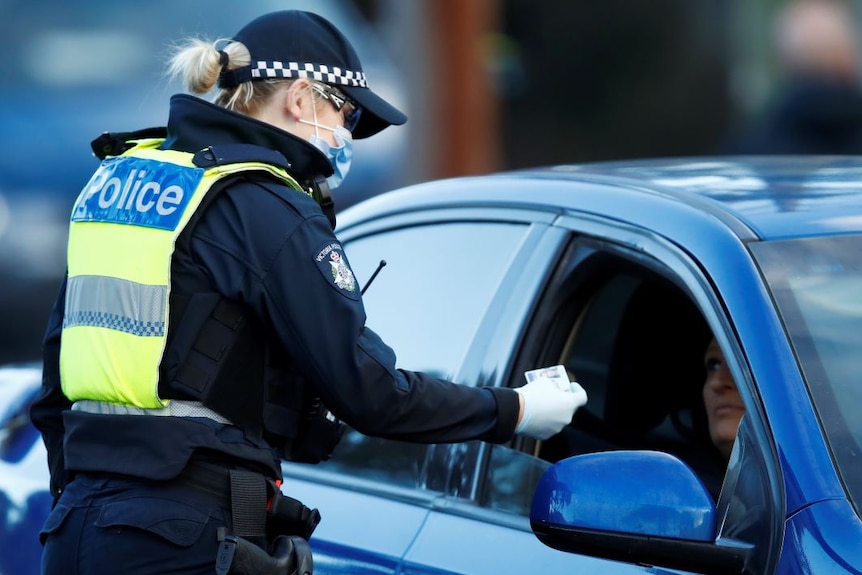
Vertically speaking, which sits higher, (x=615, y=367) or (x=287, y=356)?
(x=615, y=367)

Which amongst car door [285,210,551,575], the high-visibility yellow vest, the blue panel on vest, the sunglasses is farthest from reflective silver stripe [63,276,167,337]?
car door [285,210,551,575]

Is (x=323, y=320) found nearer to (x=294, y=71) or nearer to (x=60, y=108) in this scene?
(x=294, y=71)

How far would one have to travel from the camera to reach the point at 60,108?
9016 mm

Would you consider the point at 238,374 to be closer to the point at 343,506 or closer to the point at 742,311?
the point at 343,506

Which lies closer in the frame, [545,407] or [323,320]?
[323,320]

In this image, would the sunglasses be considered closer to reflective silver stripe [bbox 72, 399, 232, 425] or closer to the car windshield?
reflective silver stripe [bbox 72, 399, 232, 425]

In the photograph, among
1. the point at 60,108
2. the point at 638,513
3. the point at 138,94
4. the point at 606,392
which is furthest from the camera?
the point at 138,94

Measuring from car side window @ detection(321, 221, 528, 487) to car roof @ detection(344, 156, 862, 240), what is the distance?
86 mm

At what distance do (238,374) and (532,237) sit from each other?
0.76 meters

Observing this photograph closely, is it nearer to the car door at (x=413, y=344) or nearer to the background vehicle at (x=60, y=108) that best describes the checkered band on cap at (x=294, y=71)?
the car door at (x=413, y=344)

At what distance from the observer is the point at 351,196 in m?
9.77

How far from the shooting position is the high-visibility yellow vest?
2779 millimetres

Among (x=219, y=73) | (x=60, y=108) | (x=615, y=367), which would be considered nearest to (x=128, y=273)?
(x=219, y=73)

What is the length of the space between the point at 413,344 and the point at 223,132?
0.77 metres
